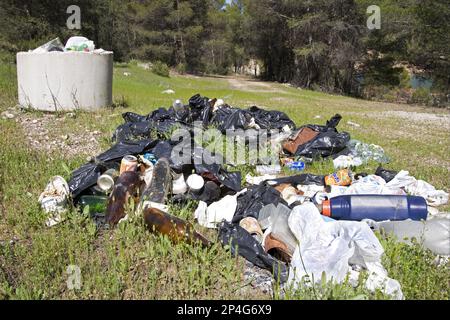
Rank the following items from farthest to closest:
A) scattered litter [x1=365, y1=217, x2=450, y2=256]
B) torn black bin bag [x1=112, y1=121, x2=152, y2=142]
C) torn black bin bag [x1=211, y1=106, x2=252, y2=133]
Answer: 1. torn black bin bag [x1=211, y1=106, x2=252, y2=133]
2. torn black bin bag [x1=112, y1=121, x2=152, y2=142]
3. scattered litter [x1=365, y1=217, x2=450, y2=256]

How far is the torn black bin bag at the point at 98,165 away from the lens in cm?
339

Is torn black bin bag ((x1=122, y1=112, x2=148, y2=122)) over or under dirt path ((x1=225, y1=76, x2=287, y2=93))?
under

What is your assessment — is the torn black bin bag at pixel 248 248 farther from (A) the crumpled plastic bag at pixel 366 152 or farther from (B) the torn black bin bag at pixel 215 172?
(A) the crumpled plastic bag at pixel 366 152

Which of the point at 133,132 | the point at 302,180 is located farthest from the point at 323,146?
the point at 133,132

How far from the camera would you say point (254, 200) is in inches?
132

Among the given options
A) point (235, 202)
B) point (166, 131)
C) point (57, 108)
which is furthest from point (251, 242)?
point (57, 108)

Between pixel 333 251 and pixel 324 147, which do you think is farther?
pixel 324 147

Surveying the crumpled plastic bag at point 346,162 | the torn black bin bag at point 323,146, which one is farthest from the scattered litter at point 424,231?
the torn black bin bag at point 323,146

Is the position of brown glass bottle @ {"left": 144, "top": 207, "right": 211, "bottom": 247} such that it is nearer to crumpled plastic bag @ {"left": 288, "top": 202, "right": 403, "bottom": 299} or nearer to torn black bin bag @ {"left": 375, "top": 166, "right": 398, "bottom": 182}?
crumpled plastic bag @ {"left": 288, "top": 202, "right": 403, "bottom": 299}

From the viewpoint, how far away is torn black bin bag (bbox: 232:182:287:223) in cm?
320

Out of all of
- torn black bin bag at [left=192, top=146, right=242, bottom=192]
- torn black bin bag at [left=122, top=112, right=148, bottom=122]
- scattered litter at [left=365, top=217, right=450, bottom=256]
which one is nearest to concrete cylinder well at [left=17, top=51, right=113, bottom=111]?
torn black bin bag at [left=122, top=112, right=148, bottom=122]

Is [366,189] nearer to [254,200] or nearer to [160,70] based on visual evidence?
[254,200]

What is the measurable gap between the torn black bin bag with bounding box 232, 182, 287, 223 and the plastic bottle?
0.45 meters

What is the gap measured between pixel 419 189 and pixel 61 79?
6.49 m
